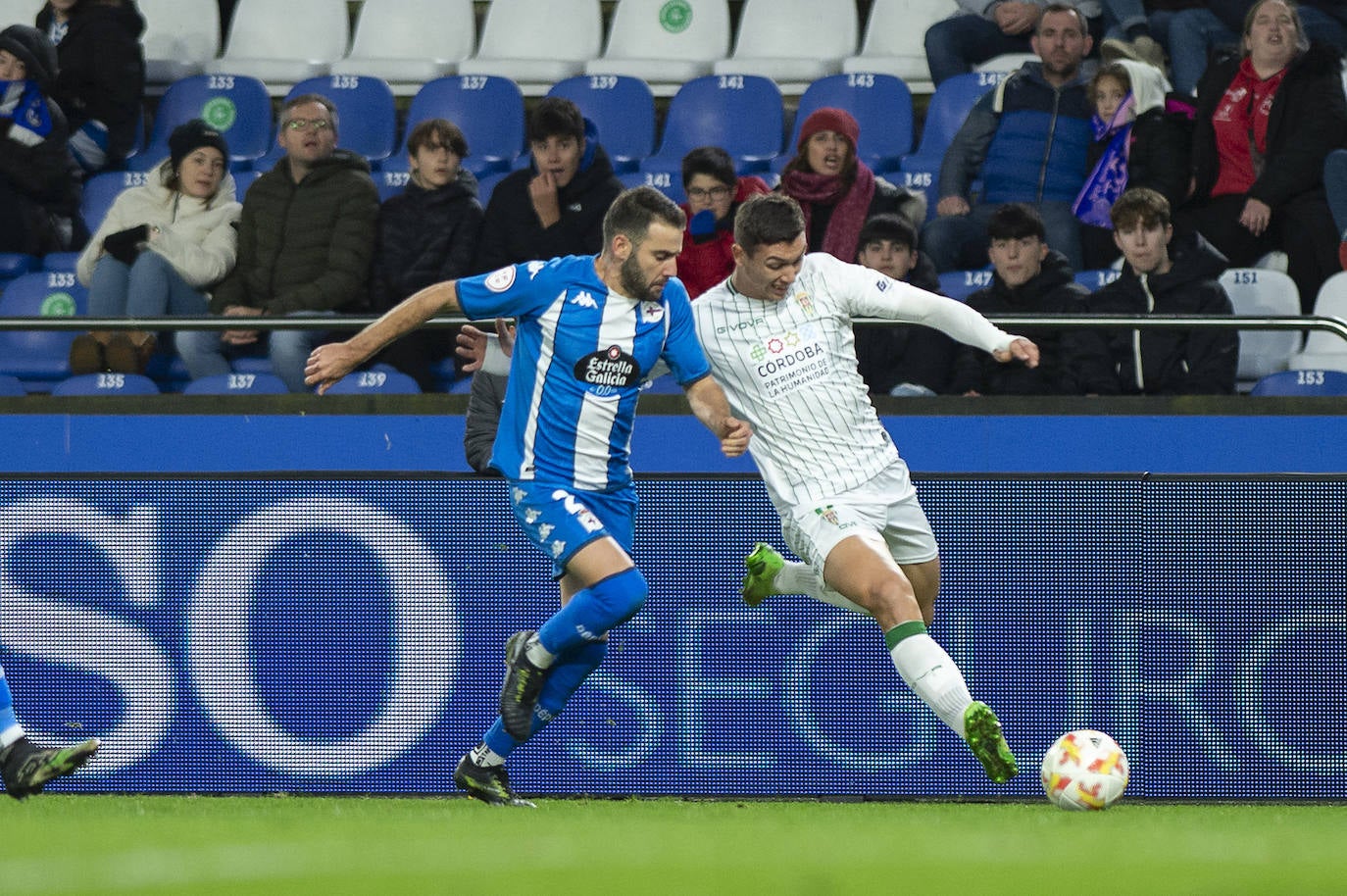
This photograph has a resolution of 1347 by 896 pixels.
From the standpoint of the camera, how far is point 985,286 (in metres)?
8.79

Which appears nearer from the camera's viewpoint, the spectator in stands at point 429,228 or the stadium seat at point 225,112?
the spectator in stands at point 429,228

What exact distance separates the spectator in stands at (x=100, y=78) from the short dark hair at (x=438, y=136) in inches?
110

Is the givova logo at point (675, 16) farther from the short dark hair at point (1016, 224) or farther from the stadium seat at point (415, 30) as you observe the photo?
the short dark hair at point (1016, 224)

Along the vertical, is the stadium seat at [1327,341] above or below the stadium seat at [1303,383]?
above

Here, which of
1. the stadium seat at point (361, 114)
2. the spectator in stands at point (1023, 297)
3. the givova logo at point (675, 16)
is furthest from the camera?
the givova logo at point (675, 16)

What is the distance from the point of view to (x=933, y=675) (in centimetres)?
593

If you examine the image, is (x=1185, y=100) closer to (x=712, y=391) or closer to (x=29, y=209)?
(x=712, y=391)

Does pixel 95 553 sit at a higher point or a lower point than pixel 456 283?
lower

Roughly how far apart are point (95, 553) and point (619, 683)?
2048 mm

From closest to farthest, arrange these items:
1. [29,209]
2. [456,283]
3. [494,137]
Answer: [456,283] → [29,209] → [494,137]

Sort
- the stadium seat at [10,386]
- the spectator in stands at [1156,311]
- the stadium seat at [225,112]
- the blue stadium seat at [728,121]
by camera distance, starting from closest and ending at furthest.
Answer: the spectator in stands at [1156,311] < the stadium seat at [10,386] < the blue stadium seat at [728,121] < the stadium seat at [225,112]

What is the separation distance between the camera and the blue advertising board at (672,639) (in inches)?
276

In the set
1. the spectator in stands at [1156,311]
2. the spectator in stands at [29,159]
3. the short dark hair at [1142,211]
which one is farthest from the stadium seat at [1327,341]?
the spectator in stands at [29,159]

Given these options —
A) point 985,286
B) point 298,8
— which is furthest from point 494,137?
point 985,286
